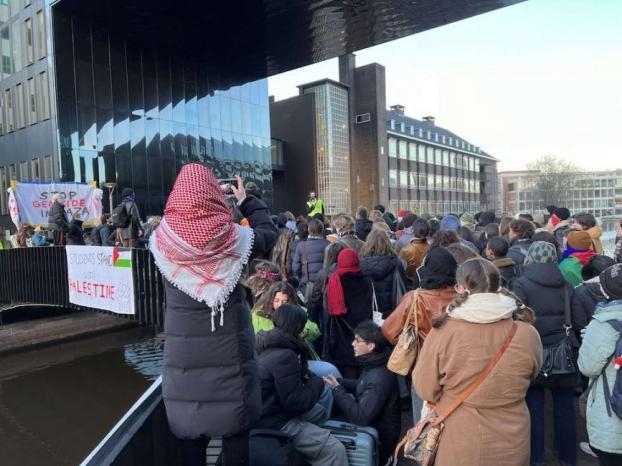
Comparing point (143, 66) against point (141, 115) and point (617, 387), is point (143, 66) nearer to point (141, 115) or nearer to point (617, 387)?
point (141, 115)

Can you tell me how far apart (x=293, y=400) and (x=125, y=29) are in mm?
20347

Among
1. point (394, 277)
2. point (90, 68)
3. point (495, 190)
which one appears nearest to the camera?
point (394, 277)

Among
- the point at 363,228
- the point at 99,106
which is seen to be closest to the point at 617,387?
the point at 363,228

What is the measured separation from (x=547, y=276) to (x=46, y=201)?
12901mm

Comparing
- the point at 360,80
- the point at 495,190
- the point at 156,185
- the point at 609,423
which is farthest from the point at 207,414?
the point at 495,190

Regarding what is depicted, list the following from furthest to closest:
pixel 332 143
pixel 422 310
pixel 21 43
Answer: pixel 332 143 < pixel 21 43 < pixel 422 310

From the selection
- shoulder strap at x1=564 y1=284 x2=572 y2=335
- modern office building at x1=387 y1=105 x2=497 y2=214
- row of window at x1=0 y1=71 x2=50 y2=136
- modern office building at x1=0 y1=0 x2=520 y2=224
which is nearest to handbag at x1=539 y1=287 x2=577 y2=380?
shoulder strap at x1=564 y1=284 x2=572 y2=335

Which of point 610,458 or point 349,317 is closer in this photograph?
point 610,458

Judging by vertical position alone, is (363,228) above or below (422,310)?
above

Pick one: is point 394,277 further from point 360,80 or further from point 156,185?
point 360,80

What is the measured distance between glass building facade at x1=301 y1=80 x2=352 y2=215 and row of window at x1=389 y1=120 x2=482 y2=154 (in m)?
9.92

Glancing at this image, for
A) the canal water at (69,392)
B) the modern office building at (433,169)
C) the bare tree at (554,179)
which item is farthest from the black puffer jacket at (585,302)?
the bare tree at (554,179)

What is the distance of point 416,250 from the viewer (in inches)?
222

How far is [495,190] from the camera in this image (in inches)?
2953
